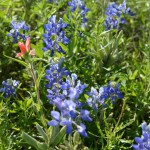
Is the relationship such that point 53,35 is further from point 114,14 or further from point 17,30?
point 114,14

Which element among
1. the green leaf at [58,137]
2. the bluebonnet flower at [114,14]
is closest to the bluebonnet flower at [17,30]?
the bluebonnet flower at [114,14]

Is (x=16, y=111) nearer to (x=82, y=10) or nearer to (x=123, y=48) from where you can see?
(x=82, y=10)

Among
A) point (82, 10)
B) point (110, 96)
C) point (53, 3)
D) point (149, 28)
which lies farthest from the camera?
point (149, 28)

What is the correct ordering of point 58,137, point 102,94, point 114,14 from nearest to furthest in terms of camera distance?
point 58,137, point 102,94, point 114,14

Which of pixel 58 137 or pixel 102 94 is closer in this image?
pixel 58 137

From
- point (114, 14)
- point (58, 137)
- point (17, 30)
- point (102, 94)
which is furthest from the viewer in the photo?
point (114, 14)

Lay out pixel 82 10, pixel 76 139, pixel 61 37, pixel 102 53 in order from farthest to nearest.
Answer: pixel 82 10 → pixel 102 53 → pixel 61 37 → pixel 76 139

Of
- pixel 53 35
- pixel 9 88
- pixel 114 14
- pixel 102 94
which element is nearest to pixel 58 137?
pixel 102 94

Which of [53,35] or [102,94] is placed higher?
[53,35]

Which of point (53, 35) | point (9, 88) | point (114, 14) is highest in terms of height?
point (114, 14)

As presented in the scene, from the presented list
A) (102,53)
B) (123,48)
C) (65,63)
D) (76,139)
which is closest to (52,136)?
(76,139)
